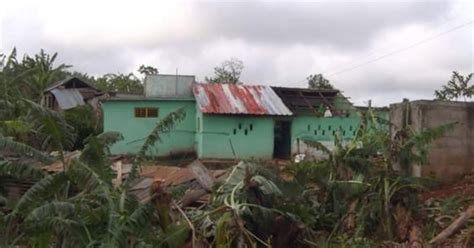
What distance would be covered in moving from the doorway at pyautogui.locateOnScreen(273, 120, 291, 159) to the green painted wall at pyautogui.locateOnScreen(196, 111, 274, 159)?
2.65ft

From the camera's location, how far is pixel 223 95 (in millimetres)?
24438

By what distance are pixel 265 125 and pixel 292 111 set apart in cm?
146

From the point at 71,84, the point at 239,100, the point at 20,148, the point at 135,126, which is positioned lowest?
the point at 135,126

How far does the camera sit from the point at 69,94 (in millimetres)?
29906

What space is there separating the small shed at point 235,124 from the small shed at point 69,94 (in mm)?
8243

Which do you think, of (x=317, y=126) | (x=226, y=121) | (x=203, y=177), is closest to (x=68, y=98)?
(x=226, y=121)

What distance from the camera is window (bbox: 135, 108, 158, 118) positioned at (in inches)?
950

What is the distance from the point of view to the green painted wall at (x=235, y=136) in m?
23.3

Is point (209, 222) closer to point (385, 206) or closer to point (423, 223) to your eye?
point (385, 206)

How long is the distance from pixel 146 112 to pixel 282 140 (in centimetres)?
624

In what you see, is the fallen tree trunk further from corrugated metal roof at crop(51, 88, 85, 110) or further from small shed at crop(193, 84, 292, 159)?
corrugated metal roof at crop(51, 88, 85, 110)

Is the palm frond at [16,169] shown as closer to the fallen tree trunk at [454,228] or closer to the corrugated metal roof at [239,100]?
the fallen tree trunk at [454,228]

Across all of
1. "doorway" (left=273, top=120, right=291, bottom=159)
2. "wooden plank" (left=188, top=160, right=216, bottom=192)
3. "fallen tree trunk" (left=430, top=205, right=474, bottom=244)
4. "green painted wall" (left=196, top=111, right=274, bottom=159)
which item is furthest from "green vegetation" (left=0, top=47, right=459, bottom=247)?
"doorway" (left=273, top=120, right=291, bottom=159)

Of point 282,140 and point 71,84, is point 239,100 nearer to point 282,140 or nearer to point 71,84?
point 282,140
